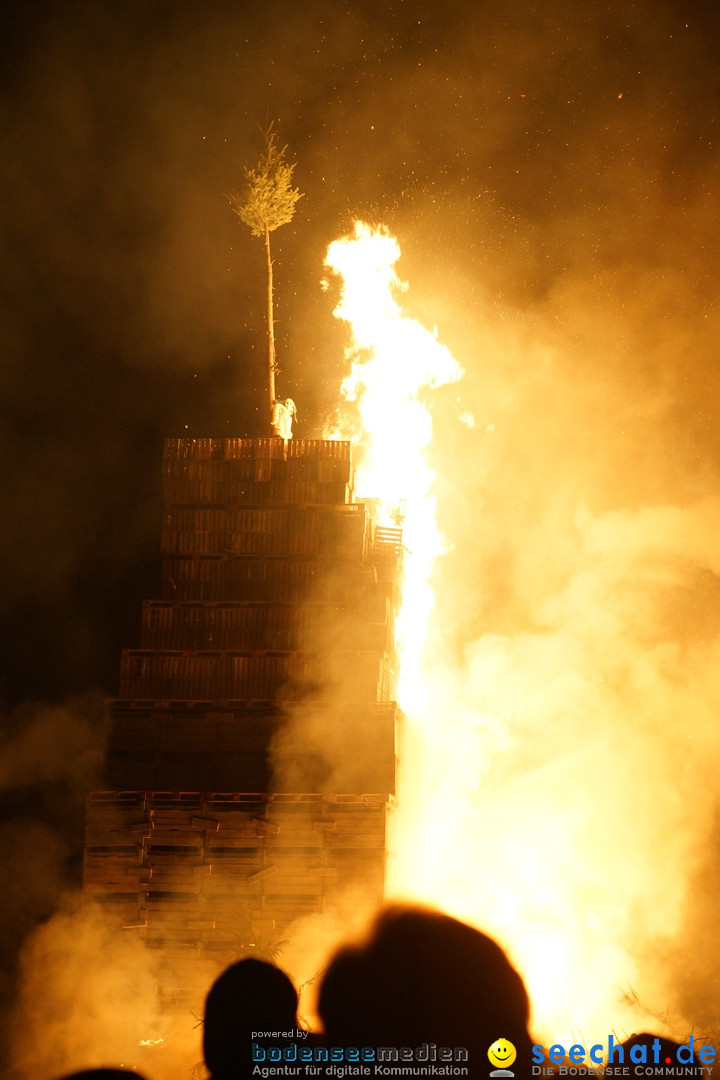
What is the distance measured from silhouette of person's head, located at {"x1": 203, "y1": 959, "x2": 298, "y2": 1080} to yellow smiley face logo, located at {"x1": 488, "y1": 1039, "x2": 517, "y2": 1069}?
986 mm

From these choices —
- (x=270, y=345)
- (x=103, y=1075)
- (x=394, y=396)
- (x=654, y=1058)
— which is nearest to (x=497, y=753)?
(x=394, y=396)

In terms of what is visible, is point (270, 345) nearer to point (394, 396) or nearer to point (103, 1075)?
point (394, 396)

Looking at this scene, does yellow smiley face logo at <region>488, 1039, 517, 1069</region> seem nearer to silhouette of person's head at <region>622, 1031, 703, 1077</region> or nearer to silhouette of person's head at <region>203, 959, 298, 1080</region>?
silhouette of person's head at <region>203, 959, 298, 1080</region>

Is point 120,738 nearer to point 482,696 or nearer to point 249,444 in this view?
point 249,444

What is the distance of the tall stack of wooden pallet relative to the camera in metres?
20.6

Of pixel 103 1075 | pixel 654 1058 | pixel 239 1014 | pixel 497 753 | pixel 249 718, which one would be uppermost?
pixel 249 718

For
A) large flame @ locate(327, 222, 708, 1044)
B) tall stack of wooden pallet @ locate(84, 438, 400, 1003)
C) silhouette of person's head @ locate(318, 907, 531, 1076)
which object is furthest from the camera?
large flame @ locate(327, 222, 708, 1044)

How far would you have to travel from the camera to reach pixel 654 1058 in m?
5.04

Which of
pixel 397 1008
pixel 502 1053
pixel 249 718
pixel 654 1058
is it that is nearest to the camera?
pixel 502 1053

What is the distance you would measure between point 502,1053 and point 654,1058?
65.3 inches

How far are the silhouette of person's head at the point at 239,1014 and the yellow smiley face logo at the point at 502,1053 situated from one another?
986 mm

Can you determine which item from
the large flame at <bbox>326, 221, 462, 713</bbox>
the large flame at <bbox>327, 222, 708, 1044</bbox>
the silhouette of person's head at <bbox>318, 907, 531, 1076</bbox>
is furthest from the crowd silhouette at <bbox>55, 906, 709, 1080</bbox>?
the large flame at <bbox>326, 221, 462, 713</bbox>

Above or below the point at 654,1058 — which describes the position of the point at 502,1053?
above

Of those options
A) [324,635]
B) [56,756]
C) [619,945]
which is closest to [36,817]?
[56,756]
